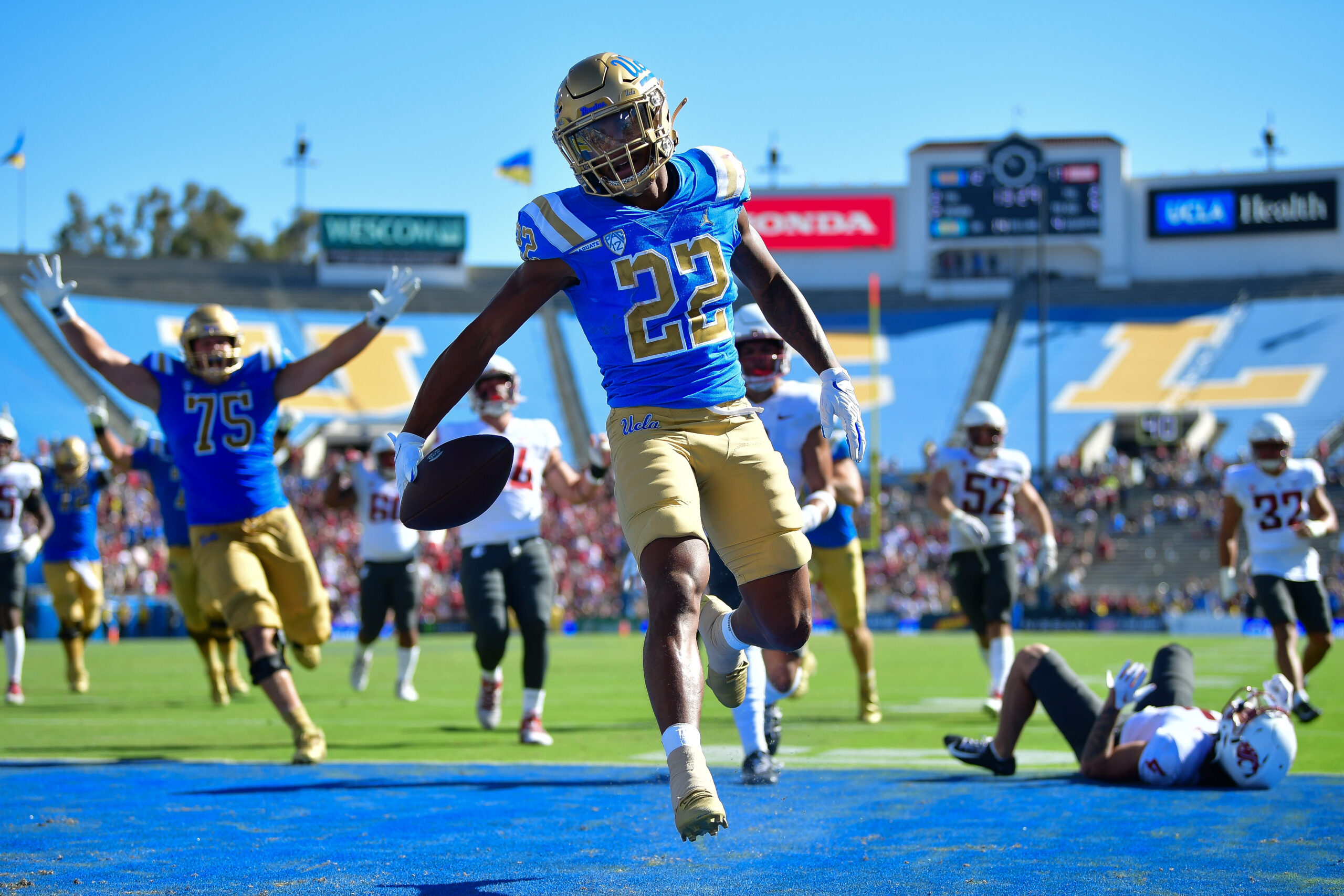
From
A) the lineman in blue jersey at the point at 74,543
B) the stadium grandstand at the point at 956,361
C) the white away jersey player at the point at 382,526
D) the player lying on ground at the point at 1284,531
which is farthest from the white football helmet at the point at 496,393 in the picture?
the stadium grandstand at the point at 956,361

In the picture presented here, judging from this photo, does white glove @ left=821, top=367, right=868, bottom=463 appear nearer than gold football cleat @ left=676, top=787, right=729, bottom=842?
No

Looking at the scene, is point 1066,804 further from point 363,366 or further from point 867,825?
point 363,366

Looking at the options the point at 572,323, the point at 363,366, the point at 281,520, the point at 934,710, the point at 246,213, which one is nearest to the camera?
the point at 281,520

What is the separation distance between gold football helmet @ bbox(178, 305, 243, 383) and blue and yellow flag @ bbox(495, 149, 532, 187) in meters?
35.5

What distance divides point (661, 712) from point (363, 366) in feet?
121

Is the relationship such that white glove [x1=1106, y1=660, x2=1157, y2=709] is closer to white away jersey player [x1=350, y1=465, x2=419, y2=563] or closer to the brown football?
the brown football

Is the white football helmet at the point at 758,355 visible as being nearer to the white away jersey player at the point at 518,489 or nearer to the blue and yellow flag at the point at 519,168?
the white away jersey player at the point at 518,489

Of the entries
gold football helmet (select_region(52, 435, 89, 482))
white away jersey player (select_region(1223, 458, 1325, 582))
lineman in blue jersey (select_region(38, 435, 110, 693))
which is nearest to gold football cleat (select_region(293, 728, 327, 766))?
white away jersey player (select_region(1223, 458, 1325, 582))

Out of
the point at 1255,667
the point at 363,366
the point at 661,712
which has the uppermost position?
the point at 363,366

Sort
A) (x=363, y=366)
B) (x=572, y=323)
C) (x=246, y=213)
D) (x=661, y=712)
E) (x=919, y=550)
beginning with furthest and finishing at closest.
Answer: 1. (x=246, y=213)
2. (x=572, y=323)
3. (x=363, y=366)
4. (x=919, y=550)
5. (x=661, y=712)

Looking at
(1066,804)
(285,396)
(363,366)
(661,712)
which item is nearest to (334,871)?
(661,712)

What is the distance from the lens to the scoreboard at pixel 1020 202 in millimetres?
43625

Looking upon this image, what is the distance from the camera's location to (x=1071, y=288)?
4372 cm

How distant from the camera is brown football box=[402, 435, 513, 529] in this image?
414cm
